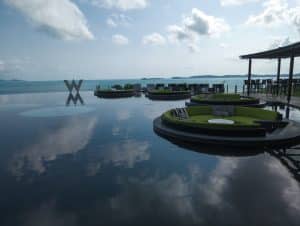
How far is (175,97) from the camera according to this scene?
55.8 ft

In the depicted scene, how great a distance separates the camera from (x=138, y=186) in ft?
11.5

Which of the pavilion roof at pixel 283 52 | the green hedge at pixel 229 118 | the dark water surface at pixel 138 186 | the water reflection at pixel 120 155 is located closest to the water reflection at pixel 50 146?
the dark water surface at pixel 138 186

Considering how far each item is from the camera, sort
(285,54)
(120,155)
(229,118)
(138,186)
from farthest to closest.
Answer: (285,54)
(229,118)
(120,155)
(138,186)

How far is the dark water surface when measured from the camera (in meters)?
2.76

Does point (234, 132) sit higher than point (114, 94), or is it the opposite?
point (114, 94)

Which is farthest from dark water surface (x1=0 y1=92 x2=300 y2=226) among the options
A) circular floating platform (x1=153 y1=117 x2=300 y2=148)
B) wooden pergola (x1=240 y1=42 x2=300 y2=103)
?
wooden pergola (x1=240 y1=42 x2=300 y2=103)

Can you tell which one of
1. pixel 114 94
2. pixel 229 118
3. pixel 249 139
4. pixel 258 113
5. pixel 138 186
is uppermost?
pixel 114 94

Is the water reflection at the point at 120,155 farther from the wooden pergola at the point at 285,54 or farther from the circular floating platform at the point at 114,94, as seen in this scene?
the circular floating platform at the point at 114,94

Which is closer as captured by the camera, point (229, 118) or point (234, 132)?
point (234, 132)

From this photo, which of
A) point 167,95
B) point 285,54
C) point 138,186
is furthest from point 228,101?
point 138,186

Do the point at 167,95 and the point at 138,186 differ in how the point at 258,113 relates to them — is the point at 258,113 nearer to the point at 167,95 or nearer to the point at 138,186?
the point at 138,186

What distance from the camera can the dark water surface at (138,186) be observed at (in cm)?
276

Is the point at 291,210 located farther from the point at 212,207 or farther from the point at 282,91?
the point at 282,91

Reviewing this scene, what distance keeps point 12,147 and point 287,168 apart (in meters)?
6.45
